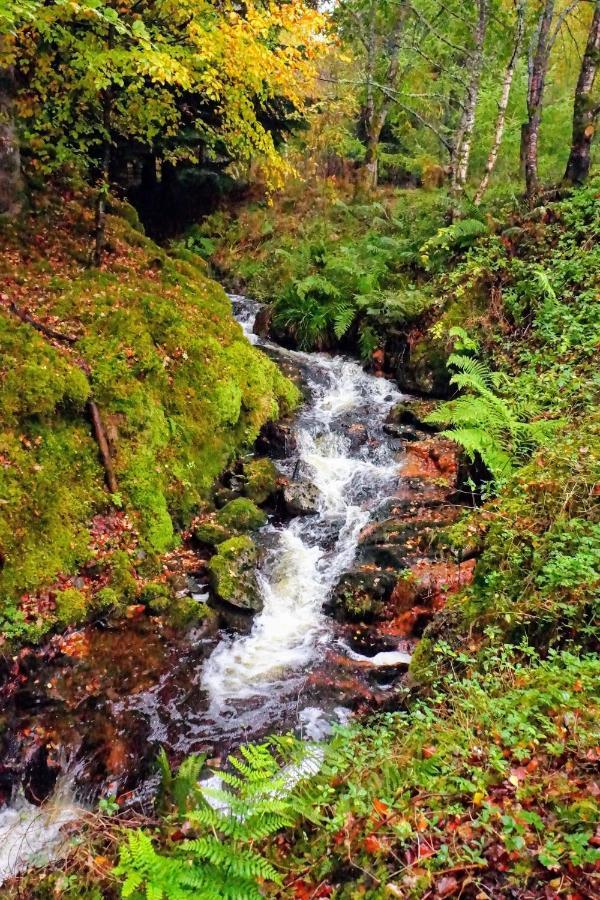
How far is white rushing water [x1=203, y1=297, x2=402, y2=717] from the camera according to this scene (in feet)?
18.9

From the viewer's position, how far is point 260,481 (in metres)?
8.29

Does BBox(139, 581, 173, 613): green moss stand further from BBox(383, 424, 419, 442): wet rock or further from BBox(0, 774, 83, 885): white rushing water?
BBox(383, 424, 419, 442): wet rock

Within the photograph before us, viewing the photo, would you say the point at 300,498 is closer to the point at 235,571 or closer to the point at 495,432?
the point at 235,571

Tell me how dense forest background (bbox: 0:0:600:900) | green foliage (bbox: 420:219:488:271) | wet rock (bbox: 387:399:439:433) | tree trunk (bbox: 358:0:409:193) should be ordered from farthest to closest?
tree trunk (bbox: 358:0:409:193) → green foliage (bbox: 420:219:488:271) → wet rock (bbox: 387:399:439:433) → dense forest background (bbox: 0:0:600:900)

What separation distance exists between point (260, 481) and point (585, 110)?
9.09 m

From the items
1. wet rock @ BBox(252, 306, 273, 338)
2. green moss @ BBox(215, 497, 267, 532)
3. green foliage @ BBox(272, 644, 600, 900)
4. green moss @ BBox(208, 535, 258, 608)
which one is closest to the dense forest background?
green foliage @ BBox(272, 644, 600, 900)

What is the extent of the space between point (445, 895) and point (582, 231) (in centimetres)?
1035

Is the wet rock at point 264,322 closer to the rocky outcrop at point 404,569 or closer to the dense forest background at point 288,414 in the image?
the dense forest background at point 288,414

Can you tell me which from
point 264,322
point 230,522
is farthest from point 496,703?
point 264,322

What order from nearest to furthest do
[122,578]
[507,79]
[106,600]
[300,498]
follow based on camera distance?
[106,600] → [122,578] → [300,498] → [507,79]

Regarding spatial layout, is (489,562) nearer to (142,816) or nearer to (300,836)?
(300,836)

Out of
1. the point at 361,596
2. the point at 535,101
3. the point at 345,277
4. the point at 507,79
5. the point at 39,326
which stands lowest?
the point at 361,596

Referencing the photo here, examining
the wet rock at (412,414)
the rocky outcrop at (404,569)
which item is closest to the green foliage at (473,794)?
the rocky outcrop at (404,569)

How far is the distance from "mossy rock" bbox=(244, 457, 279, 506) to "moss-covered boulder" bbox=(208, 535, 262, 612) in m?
1.31
